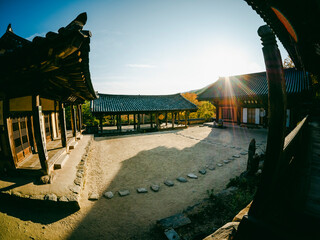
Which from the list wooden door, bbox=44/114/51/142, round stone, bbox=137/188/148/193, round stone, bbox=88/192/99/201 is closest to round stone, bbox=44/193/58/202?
round stone, bbox=88/192/99/201

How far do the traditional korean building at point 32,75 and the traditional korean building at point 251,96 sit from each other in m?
13.1

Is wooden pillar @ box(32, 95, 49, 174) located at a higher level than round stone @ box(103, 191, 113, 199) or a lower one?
higher

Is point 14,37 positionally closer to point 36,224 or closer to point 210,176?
point 36,224

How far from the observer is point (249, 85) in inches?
590

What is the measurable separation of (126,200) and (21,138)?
464 centimetres

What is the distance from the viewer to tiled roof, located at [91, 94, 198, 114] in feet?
44.1

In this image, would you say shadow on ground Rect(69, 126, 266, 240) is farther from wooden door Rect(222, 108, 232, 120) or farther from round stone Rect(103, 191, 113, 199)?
wooden door Rect(222, 108, 232, 120)

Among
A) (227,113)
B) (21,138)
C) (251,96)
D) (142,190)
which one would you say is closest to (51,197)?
(142,190)

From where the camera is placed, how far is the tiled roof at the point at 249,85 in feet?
37.2

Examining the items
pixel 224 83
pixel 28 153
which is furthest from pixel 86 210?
pixel 224 83

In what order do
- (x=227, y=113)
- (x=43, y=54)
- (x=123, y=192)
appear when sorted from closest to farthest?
(x=43, y=54)
(x=123, y=192)
(x=227, y=113)

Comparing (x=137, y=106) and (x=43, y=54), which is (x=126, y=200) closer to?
(x=43, y=54)

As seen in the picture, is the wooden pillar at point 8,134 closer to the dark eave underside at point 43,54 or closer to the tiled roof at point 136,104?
the dark eave underside at point 43,54

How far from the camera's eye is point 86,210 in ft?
11.7
